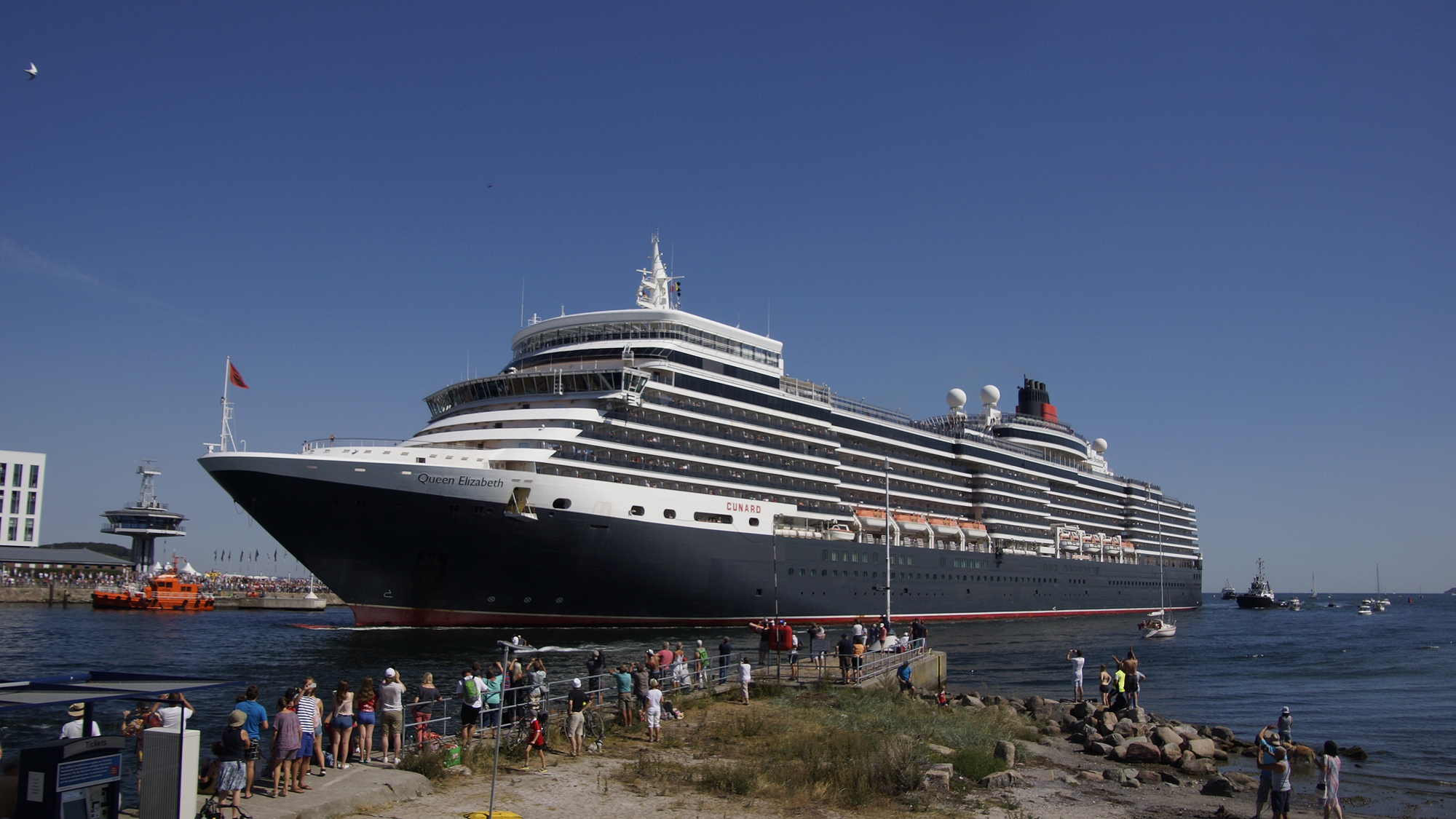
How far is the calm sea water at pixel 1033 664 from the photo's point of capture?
74.3 ft

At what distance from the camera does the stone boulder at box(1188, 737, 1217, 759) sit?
20969mm

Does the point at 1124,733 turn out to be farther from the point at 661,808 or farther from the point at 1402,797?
the point at 661,808

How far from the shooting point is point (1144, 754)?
20578 millimetres

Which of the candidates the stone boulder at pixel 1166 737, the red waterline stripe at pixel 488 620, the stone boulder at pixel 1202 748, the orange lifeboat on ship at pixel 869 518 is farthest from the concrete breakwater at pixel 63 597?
the stone boulder at pixel 1202 748

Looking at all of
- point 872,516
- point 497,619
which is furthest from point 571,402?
point 872,516

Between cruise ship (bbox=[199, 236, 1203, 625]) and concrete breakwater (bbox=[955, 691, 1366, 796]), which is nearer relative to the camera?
concrete breakwater (bbox=[955, 691, 1366, 796])

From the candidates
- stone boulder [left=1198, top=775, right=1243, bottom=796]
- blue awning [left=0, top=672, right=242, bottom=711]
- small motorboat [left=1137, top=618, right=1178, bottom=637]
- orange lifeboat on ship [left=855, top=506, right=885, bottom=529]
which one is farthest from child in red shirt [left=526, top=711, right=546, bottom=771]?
small motorboat [left=1137, top=618, right=1178, bottom=637]

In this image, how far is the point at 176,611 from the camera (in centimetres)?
7294

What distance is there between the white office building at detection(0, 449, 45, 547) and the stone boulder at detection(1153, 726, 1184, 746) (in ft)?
382

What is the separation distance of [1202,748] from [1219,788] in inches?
135

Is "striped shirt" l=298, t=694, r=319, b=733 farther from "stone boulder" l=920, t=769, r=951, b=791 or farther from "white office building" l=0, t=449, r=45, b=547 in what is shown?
"white office building" l=0, t=449, r=45, b=547

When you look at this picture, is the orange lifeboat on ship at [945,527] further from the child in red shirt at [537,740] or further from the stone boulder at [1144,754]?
the child in red shirt at [537,740]

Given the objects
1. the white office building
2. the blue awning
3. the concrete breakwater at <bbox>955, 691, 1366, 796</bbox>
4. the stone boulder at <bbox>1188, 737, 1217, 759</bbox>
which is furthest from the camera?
the white office building

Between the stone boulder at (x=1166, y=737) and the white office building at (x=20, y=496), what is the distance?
382 feet
